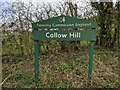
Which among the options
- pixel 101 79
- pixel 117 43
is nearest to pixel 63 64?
pixel 101 79

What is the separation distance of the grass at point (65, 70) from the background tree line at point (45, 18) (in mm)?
307

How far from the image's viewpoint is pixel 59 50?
747 cm

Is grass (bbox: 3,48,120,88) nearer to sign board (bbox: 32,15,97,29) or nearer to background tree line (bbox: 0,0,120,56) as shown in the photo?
background tree line (bbox: 0,0,120,56)

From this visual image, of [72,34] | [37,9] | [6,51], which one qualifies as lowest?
[6,51]

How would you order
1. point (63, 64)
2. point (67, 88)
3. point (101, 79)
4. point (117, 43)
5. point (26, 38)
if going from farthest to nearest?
point (117, 43) < point (26, 38) < point (63, 64) < point (101, 79) < point (67, 88)

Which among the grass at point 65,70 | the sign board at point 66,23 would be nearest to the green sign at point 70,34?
the sign board at point 66,23

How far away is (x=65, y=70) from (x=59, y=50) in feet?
4.25

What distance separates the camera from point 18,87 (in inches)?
215

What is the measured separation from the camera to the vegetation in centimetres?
582

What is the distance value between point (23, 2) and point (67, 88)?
9.85 feet

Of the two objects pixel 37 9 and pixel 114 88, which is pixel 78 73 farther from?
pixel 37 9

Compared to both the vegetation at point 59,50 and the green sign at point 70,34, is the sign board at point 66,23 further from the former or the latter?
the vegetation at point 59,50

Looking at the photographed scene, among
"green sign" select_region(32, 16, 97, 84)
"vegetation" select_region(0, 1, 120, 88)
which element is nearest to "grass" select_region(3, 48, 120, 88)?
"vegetation" select_region(0, 1, 120, 88)

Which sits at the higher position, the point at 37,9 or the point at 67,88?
the point at 37,9
